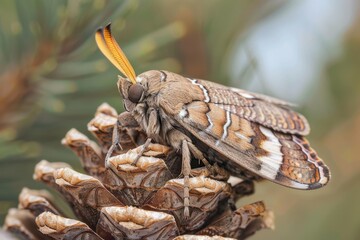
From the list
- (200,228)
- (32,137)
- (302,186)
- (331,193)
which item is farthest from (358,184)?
(32,137)

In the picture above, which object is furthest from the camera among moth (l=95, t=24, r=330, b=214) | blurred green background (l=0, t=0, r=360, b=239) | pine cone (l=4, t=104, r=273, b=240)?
blurred green background (l=0, t=0, r=360, b=239)

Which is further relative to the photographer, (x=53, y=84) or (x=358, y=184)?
(x=358, y=184)

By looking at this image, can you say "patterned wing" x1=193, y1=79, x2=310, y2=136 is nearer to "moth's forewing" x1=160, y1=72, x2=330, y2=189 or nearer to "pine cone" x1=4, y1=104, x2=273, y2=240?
"moth's forewing" x1=160, y1=72, x2=330, y2=189

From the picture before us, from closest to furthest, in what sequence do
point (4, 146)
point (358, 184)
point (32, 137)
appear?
point (4, 146) < point (32, 137) < point (358, 184)

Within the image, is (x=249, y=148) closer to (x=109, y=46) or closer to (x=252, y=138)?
(x=252, y=138)

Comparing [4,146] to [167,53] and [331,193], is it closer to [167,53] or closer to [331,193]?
[167,53]

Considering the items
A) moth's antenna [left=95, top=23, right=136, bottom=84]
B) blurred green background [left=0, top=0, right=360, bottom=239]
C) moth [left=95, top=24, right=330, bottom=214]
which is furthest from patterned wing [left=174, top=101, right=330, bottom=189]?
blurred green background [left=0, top=0, right=360, bottom=239]

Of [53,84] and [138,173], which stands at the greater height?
[53,84]
